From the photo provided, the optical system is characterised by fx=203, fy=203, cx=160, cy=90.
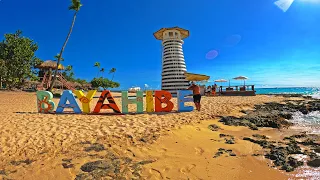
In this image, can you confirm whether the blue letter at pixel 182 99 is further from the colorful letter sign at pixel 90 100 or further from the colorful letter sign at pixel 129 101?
the colorful letter sign at pixel 129 101

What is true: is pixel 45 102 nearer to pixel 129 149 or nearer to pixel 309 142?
pixel 129 149

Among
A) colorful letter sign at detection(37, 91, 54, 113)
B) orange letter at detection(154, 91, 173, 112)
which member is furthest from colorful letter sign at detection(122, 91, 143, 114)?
colorful letter sign at detection(37, 91, 54, 113)

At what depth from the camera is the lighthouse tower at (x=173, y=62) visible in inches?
1021

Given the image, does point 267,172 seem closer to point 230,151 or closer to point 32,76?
point 230,151

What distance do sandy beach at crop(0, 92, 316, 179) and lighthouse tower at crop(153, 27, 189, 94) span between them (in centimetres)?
1820

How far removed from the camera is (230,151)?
5.04 metres

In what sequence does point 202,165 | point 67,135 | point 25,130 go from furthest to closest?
point 25,130 → point 67,135 → point 202,165

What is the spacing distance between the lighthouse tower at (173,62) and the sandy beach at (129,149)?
59.7ft

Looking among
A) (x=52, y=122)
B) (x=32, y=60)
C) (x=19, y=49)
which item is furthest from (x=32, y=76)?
(x=52, y=122)

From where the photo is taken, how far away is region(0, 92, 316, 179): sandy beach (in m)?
3.96

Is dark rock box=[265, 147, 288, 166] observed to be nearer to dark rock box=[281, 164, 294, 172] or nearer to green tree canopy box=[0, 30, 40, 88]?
dark rock box=[281, 164, 294, 172]

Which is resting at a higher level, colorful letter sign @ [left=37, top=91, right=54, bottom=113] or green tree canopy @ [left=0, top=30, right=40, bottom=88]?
green tree canopy @ [left=0, top=30, right=40, bottom=88]

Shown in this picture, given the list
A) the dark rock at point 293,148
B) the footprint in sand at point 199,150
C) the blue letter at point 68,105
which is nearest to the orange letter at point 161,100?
the blue letter at point 68,105

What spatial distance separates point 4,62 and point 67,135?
31042mm
